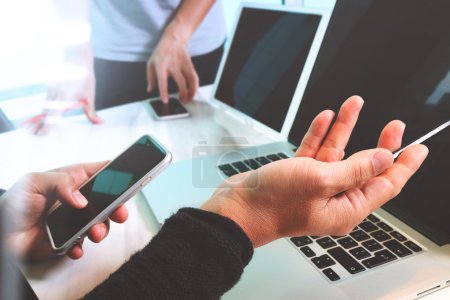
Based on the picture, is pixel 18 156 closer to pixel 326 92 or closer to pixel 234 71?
pixel 234 71

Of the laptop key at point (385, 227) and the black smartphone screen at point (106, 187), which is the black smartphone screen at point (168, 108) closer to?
the black smartphone screen at point (106, 187)

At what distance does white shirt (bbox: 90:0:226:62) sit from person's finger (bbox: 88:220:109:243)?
2.23ft

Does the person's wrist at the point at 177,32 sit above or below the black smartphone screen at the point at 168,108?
above

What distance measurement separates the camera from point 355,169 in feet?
1.10

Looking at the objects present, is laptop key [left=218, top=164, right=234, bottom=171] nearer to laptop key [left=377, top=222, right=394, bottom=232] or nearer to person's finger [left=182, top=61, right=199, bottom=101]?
laptop key [left=377, top=222, right=394, bottom=232]

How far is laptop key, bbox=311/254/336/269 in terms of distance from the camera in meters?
0.39

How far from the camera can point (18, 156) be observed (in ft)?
2.28

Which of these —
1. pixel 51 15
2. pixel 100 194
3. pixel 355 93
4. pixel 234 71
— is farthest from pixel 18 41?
pixel 355 93

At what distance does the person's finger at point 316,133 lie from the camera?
1.44 ft

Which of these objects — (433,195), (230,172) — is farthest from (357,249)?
(230,172)

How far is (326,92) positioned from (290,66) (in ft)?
0.35

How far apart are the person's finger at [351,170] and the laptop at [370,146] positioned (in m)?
0.11

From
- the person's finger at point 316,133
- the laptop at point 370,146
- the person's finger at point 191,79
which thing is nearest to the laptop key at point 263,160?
the laptop at point 370,146

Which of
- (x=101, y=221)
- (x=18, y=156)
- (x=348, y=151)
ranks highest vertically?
(x=348, y=151)
